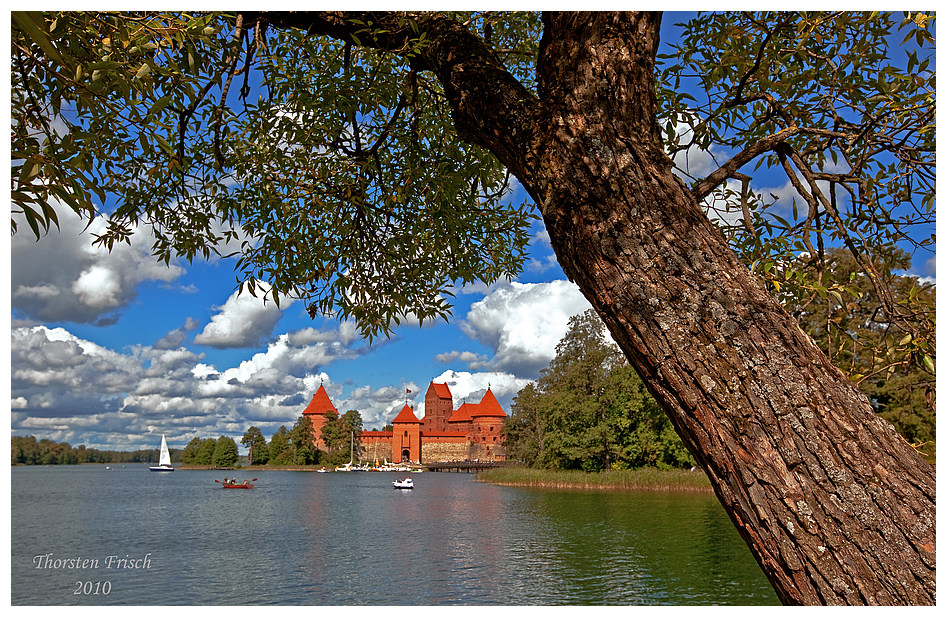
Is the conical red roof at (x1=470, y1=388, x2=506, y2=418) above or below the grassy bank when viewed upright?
above

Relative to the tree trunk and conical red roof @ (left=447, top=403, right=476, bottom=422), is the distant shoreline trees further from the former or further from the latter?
conical red roof @ (left=447, top=403, right=476, bottom=422)

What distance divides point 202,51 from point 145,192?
4.01 feet

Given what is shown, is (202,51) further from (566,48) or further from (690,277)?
(690,277)

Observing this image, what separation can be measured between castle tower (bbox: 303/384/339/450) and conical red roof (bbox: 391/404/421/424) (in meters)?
12.9

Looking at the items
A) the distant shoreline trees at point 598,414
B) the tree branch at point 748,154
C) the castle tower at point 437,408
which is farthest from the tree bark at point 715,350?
the castle tower at point 437,408

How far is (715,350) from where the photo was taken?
6.15ft

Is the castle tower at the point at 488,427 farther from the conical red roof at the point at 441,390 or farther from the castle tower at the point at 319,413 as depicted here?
the castle tower at the point at 319,413

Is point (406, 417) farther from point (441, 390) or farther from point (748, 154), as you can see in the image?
point (748, 154)

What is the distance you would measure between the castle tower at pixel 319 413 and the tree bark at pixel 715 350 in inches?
4521

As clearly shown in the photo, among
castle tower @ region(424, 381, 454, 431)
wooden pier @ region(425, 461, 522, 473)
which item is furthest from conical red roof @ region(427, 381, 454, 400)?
wooden pier @ region(425, 461, 522, 473)

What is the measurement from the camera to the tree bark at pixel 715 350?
5.57 feet

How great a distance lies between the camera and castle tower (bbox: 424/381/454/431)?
359 ft

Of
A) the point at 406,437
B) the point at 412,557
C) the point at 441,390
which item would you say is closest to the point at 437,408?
the point at 441,390

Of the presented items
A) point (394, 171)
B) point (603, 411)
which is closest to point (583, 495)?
point (603, 411)
